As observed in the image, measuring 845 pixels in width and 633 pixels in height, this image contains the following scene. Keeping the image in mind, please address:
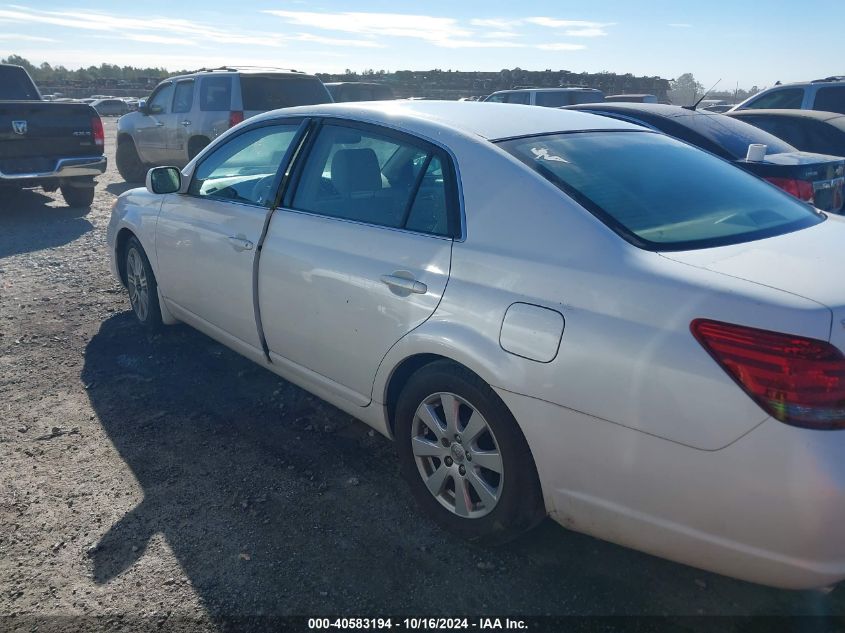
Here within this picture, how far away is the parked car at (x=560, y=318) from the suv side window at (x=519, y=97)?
42.4 feet

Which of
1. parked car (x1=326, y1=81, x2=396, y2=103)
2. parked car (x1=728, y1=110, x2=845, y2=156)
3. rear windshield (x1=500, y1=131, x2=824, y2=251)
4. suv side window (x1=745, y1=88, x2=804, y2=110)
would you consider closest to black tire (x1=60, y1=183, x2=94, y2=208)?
parked car (x1=326, y1=81, x2=396, y2=103)

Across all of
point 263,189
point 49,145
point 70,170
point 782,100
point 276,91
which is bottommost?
point 70,170

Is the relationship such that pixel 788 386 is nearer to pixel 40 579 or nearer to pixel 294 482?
pixel 294 482

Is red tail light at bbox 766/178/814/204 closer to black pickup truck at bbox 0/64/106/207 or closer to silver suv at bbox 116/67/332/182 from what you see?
silver suv at bbox 116/67/332/182

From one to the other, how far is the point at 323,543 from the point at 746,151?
455cm

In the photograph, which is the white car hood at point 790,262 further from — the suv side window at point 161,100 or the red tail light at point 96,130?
the suv side window at point 161,100

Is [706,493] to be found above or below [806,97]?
below

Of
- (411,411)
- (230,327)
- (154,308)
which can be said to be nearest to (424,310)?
(411,411)

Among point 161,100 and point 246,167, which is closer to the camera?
point 246,167

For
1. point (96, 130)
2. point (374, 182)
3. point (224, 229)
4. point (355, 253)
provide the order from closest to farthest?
point (355, 253) → point (374, 182) → point (224, 229) → point (96, 130)

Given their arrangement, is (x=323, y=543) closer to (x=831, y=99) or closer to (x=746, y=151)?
(x=746, y=151)

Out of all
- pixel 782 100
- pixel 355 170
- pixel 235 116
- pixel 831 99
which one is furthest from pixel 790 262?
pixel 235 116

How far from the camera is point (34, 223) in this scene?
9266 millimetres

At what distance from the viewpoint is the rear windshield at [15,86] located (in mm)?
10773
